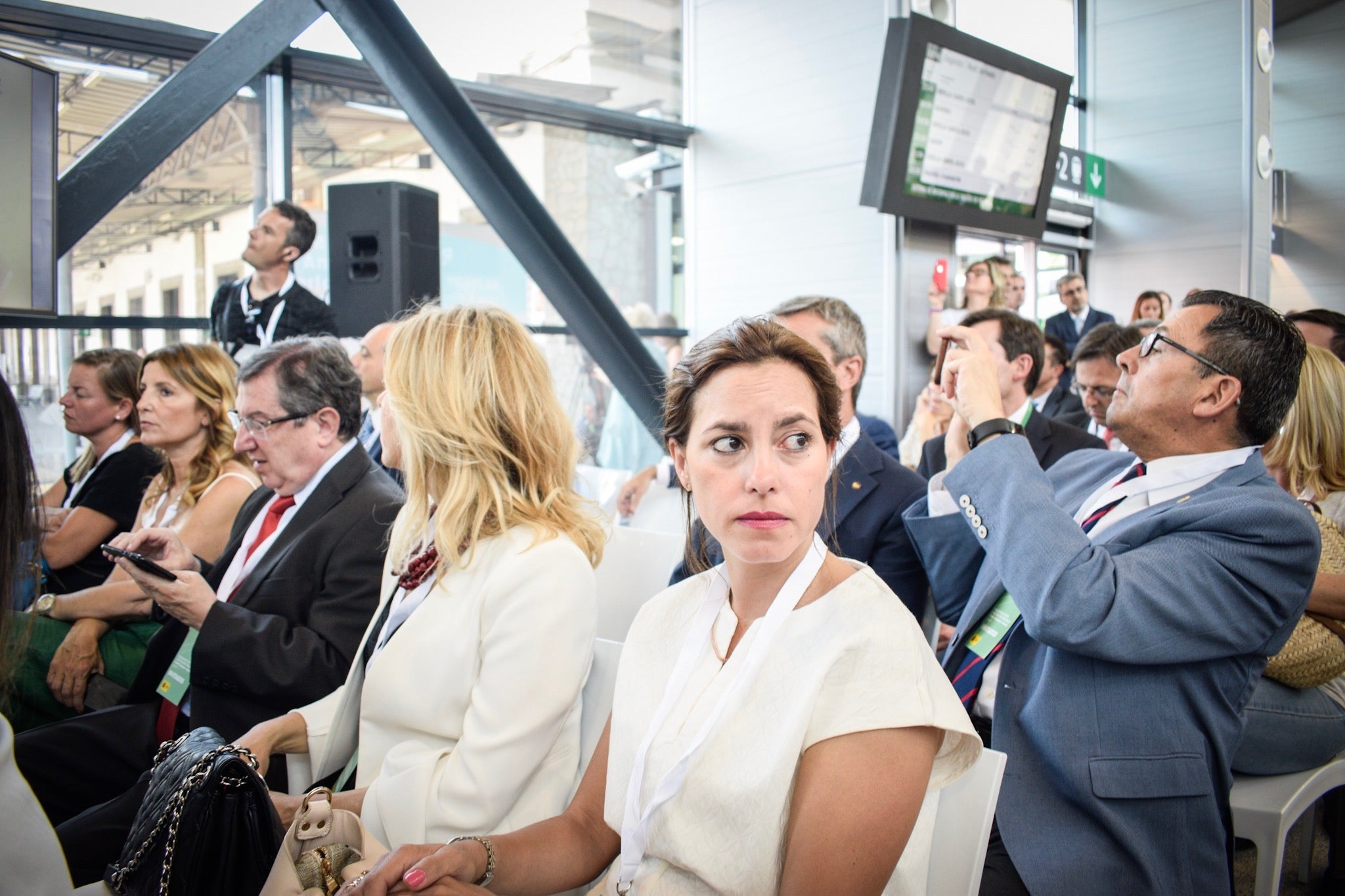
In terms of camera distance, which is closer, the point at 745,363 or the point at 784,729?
the point at 784,729

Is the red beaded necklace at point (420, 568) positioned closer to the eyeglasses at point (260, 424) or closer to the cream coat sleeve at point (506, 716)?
the cream coat sleeve at point (506, 716)

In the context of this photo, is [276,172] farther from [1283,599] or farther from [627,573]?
[1283,599]

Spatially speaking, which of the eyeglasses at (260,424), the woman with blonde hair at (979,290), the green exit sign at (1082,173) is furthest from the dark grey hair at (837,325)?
the green exit sign at (1082,173)

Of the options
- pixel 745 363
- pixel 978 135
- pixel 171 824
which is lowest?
pixel 171 824

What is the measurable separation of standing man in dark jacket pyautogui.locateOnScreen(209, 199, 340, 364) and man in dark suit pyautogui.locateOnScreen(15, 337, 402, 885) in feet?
5.80

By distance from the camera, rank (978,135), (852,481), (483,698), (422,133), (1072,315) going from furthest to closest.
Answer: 1. (1072,315)
2. (978,135)
3. (422,133)
4. (852,481)
5. (483,698)

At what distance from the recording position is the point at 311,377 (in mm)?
2350

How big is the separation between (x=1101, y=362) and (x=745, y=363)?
9.41 feet

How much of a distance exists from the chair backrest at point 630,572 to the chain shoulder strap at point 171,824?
1244 mm

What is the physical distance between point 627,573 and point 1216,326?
1563 mm

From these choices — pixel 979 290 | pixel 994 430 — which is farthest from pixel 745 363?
pixel 979 290

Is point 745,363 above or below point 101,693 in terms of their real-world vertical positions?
above

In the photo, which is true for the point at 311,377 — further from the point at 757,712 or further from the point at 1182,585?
the point at 1182,585

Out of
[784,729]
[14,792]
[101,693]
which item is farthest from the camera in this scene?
[101,693]
